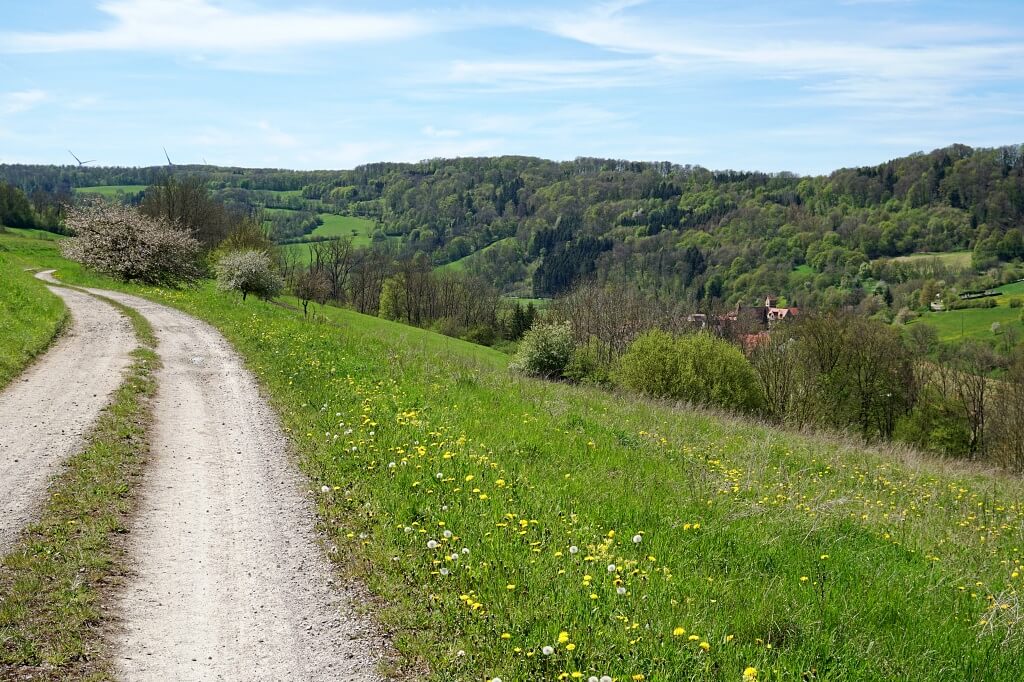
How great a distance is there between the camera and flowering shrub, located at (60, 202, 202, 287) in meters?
41.9

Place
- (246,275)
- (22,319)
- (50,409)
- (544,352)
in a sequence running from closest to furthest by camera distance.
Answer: (50,409), (22,319), (246,275), (544,352)

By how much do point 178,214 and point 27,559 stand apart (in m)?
67.1

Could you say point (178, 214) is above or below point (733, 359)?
above

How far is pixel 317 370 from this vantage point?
15.6 metres

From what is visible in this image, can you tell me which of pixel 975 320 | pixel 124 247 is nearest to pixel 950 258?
pixel 975 320

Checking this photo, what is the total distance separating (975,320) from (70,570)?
5719 inches

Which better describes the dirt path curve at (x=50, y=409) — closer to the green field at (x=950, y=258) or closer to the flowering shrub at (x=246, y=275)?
the flowering shrub at (x=246, y=275)

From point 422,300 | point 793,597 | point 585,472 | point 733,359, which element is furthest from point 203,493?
point 422,300

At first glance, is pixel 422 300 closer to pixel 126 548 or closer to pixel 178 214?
pixel 178 214

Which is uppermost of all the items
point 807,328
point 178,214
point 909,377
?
point 178,214

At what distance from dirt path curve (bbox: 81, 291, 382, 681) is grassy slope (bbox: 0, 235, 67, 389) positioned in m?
6.36

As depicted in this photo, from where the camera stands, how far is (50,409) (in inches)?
478

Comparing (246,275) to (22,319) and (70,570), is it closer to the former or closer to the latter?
(22,319)

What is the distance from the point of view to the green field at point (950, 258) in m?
168
